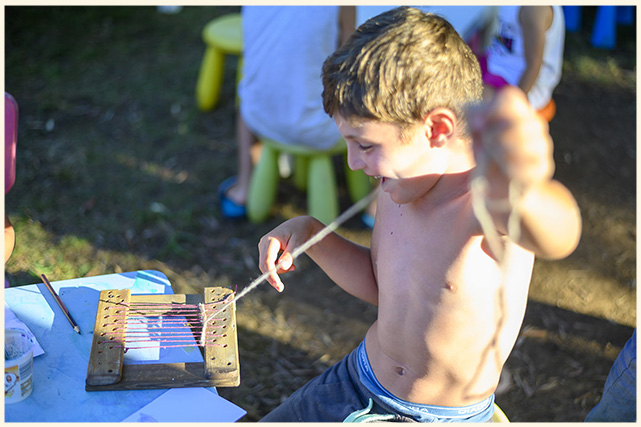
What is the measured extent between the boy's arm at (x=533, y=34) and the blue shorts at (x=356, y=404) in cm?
160

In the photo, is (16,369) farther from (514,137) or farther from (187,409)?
Result: (514,137)

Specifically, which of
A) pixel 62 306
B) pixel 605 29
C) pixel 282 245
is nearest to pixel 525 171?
pixel 282 245

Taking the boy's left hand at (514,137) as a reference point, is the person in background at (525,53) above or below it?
below

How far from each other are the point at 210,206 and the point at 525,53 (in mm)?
1713

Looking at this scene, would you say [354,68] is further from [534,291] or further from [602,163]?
[602,163]

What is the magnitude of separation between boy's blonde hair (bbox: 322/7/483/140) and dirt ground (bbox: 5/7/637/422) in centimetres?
148

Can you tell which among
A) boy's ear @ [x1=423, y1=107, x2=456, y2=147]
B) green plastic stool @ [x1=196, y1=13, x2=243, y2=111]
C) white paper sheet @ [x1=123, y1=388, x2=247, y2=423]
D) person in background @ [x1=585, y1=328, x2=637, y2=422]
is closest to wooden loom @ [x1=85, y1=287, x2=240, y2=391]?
white paper sheet @ [x1=123, y1=388, x2=247, y2=423]

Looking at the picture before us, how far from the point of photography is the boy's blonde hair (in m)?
1.27

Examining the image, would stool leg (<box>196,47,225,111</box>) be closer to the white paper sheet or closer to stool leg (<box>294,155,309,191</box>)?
stool leg (<box>294,155,309,191</box>)

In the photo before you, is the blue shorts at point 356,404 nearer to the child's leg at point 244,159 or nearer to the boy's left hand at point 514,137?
the boy's left hand at point 514,137

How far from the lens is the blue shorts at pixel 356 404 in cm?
153

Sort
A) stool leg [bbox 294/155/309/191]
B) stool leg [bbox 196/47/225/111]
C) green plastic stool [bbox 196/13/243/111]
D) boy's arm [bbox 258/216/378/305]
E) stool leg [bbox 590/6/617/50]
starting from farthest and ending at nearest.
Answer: stool leg [bbox 590/6/617/50], stool leg [bbox 196/47/225/111], green plastic stool [bbox 196/13/243/111], stool leg [bbox 294/155/309/191], boy's arm [bbox 258/216/378/305]

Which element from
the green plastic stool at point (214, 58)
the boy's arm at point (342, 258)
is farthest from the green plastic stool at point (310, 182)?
the boy's arm at point (342, 258)

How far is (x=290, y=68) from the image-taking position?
2898 millimetres
